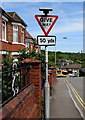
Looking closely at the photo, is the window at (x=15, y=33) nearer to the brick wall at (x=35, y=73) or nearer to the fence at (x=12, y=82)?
the brick wall at (x=35, y=73)

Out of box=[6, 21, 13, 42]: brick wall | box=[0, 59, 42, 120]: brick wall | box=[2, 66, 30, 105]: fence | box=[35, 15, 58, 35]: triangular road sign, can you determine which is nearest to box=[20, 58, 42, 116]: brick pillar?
box=[0, 59, 42, 120]: brick wall

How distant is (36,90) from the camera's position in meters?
5.08

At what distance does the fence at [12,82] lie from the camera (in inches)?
129

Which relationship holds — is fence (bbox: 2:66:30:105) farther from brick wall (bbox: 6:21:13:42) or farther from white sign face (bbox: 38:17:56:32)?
brick wall (bbox: 6:21:13:42)

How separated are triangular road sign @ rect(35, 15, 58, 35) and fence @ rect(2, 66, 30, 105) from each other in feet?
3.45

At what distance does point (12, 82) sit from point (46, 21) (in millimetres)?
1424

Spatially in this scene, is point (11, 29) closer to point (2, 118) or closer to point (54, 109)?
point (54, 109)

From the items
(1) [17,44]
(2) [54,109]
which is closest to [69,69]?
(1) [17,44]

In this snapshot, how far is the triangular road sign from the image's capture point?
356cm

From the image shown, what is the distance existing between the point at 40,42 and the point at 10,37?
39.5 ft

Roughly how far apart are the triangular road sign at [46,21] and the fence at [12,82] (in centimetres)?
105

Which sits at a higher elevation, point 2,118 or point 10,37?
point 10,37

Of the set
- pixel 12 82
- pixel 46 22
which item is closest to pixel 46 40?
pixel 46 22

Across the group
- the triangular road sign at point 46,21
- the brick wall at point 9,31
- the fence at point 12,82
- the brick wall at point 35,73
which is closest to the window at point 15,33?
the brick wall at point 9,31
